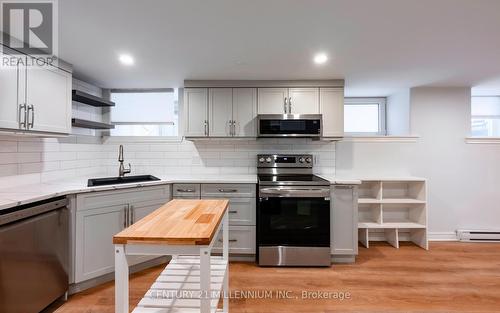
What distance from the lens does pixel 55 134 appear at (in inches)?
94.7

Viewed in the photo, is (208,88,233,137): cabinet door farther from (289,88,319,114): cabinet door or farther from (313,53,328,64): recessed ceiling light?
(313,53,328,64): recessed ceiling light

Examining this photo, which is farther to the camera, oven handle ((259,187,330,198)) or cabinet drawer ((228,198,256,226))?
cabinet drawer ((228,198,256,226))

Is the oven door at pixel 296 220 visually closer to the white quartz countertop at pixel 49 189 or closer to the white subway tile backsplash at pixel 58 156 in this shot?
the white quartz countertop at pixel 49 189

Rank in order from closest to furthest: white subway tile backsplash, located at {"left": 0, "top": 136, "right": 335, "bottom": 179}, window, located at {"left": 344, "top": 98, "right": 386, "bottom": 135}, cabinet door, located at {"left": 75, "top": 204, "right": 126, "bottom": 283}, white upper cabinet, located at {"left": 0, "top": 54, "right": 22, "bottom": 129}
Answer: white upper cabinet, located at {"left": 0, "top": 54, "right": 22, "bottom": 129} → cabinet door, located at {"left": 75, "top": 204, "right": 126, "bottom": 283} → white subway tile backsplash, located at {"left": 0, "top": 136, "right": 335, "bottom": 179} → window, located at {"left": 344, "top": 98, "right": 386, "bottom": 135}

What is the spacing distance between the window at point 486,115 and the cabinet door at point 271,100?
304 centimetres

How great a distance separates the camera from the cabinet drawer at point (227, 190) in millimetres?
2961

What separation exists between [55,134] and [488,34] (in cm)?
372

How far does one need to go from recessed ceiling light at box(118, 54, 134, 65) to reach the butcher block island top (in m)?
1.62

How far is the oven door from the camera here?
111 inches

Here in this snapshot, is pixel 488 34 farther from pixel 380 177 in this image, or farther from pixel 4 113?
pixel 4 113

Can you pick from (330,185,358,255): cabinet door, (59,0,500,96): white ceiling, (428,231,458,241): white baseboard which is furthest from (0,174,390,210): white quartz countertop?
(428,231,458,241): white baseboard

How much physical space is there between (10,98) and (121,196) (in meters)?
1.15

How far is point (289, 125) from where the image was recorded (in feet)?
10.0

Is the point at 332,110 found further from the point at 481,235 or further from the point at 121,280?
the point at 121,280
